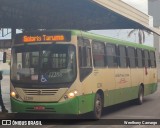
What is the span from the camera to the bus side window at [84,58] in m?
13.0

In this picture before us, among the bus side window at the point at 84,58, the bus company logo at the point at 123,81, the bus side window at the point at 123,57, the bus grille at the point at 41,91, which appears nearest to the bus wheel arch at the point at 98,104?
the bus side window at the point at 84,58

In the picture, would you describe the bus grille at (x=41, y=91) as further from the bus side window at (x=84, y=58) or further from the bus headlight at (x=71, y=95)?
the bus side window at (x=84, y=58)

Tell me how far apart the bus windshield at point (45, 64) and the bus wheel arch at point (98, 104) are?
5.28 ft

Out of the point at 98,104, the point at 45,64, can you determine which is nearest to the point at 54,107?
the point at 45,64

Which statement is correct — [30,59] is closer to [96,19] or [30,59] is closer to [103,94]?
[103,94]

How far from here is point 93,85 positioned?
1370cm

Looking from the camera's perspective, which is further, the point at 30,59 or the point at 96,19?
the point at 96,19

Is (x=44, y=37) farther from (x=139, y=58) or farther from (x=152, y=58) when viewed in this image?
(x=152, y=58)

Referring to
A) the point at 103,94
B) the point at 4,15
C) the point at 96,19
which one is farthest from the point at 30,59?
the point at 96,19

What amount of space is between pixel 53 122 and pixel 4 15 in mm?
12558

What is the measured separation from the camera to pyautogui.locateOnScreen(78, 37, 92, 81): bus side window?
13.0 metres

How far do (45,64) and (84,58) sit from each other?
1239 mm

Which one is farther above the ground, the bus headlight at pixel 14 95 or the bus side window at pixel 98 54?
the bus side window at pixel 98 54

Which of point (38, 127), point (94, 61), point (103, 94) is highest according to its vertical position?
point (94, 61)
